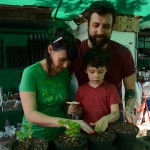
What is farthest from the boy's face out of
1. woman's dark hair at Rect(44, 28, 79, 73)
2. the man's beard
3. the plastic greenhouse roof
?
the plastic greenhouse roof

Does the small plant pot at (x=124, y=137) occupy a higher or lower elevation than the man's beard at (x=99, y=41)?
lower

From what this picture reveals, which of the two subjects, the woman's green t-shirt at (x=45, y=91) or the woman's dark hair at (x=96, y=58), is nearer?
the woman's green t-shirt at (x=45, y=91)

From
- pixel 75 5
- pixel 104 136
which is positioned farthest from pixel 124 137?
pixel 75 5

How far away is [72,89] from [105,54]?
0.33 metres

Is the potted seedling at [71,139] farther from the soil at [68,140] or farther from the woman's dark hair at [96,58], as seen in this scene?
the woman's dark hair at [96,58]

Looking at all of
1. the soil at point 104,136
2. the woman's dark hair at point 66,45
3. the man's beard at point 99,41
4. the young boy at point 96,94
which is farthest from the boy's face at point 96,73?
the soil at point 104,136

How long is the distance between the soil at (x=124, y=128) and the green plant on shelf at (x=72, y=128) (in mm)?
246

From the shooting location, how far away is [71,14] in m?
3.88

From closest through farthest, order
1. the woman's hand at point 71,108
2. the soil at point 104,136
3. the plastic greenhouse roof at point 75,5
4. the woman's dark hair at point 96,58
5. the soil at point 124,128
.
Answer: the soil at point 104,136
the soil at point 124,128
the woman's hand at point 71,108
the woman's dark hair at point 96,58
the plastic greenhouse roof at point 75,5

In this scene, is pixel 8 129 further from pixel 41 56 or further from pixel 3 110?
pixel 41 56

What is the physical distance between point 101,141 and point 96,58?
1.88ft

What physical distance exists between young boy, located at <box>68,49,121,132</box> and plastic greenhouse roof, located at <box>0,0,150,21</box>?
6.70 ft

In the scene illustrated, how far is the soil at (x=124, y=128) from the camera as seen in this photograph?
1197mm

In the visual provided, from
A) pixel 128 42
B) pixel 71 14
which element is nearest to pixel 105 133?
pixel 128 42
